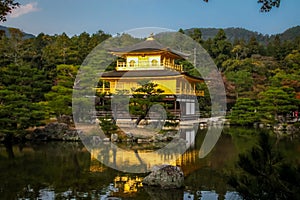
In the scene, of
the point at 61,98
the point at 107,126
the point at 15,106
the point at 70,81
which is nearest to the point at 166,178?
the point at 107,126

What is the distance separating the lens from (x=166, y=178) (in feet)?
23.9

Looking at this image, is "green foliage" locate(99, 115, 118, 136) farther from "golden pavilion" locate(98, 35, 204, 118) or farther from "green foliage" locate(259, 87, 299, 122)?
"green foliage" locate(259, 87, 299, 122)

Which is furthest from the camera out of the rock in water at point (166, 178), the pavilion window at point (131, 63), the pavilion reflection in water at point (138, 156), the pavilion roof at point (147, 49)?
the pavilion window at point (131, 63)

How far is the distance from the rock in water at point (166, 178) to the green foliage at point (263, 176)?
16.7 feet

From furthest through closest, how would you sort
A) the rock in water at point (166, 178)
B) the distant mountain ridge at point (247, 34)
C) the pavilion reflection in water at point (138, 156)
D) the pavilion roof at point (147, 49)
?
the distant mountain ridge at point (247, 34)
the pavilion roof at point (147, 49)
the pavilion reflection in water at point (138, 156)
the rock in water at point (166, 178)

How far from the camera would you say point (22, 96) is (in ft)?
44.9

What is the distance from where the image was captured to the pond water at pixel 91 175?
677 centimetres

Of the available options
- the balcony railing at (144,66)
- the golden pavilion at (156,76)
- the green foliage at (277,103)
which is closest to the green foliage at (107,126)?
the golden pavilion at (156,76)

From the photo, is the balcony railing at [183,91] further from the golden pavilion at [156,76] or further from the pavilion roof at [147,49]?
the pavilion roof at [147,49]

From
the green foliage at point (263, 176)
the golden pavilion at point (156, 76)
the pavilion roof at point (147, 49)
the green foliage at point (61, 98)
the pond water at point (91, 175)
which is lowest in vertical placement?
the pond water at point (91, 175)

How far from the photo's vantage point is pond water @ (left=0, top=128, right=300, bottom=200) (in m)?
6.77

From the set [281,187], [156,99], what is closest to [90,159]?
[156,99]

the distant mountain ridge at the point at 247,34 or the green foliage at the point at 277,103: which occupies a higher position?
the distant mountain ridge at the point at 247,34

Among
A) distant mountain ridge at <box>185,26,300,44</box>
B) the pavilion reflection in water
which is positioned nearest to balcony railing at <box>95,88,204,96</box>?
the pavilion reflection in water
